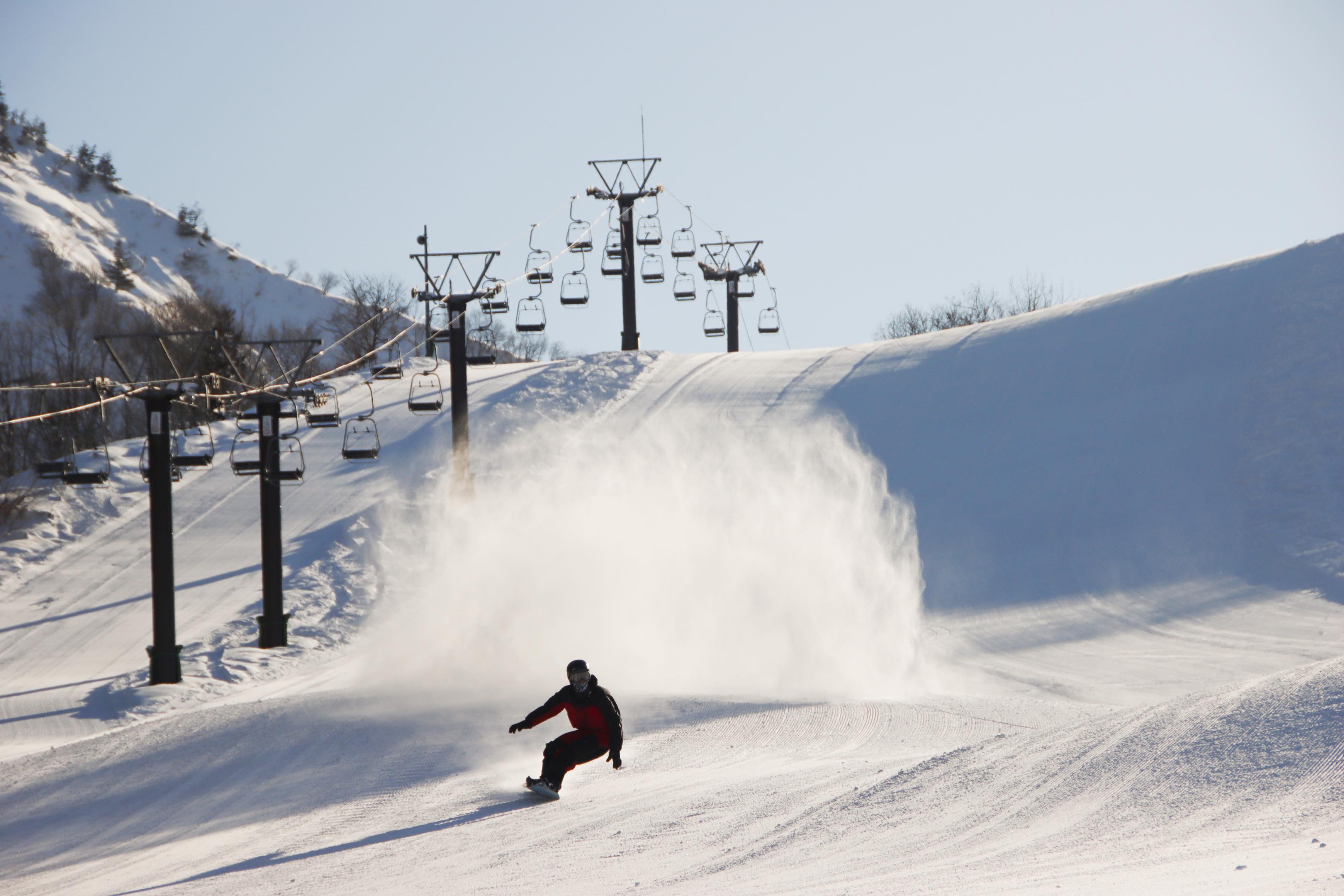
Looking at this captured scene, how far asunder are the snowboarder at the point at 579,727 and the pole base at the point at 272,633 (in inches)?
449

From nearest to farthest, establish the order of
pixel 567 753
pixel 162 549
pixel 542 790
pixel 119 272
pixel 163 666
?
1. pixel 542 790
2. pixel 567 753
3. pixel 163 666
4. pixel 162 549
5. pixel 119 272

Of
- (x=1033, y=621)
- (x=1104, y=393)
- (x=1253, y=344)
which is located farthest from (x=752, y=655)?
(x=1253, y=344)

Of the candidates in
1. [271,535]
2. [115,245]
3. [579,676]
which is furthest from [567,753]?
[115,245]

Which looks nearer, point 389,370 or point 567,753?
point 567,753

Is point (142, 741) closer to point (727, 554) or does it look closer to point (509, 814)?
point (509, 814)

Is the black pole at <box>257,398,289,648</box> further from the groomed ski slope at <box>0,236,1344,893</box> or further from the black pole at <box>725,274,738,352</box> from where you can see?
the black pole at <box>725,274,738,352</box>

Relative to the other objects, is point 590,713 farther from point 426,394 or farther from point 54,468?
point 426,394

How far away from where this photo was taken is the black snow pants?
9.12 meters

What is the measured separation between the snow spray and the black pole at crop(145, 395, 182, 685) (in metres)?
3.03

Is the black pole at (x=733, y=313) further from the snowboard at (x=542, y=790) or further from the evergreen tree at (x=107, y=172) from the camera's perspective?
the evergreen tree at (x=107, y=172)

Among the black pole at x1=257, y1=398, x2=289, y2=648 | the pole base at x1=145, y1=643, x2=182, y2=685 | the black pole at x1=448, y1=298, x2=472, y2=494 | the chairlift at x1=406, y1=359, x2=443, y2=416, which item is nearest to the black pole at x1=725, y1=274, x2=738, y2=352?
the chairlift at x1=406, y1=359, x2=443, y2=416

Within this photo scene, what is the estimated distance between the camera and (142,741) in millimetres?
11773

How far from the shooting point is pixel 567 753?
9203mm

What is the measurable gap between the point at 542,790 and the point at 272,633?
11.9m
